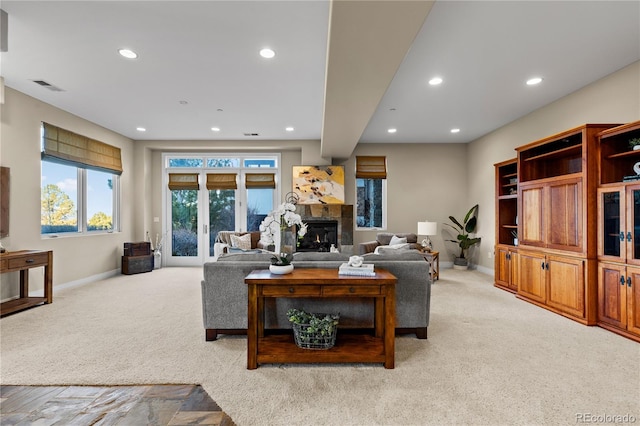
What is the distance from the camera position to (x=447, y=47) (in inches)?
122

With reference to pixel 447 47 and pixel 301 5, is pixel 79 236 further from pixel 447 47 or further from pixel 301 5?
pixel 447 47

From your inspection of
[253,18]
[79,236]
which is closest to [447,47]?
[253,18]

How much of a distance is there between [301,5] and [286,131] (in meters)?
3.90

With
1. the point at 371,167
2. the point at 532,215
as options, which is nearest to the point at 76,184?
the point at 371,167

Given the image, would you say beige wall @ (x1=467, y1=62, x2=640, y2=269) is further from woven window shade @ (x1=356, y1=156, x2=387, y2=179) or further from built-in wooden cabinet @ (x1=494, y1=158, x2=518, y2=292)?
woven window shade @ (x1=356, y1=156, x2=387, y2=179)

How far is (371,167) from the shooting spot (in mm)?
7410

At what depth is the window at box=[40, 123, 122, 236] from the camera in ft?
15.9

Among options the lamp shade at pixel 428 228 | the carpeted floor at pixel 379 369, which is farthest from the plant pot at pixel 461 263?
the carpeted floor at pixel 379 369

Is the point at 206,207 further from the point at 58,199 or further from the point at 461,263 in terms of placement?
the point at 461,263

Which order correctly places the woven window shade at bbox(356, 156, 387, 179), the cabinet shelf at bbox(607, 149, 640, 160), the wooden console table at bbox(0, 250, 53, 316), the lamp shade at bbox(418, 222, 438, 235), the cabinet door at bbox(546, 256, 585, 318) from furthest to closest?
1. the woven window shade at bbox(356, 156, 387, 179)
2. the lamp shade at bbox(418, 222, 438, 235)
3. the wooden console table at bbox(0, 250, 53, 316)
4. the cabinet door at bbox(546, 256, 585, 318)
5. the cabinet shelf at bbox(607, 149, 640, 160)

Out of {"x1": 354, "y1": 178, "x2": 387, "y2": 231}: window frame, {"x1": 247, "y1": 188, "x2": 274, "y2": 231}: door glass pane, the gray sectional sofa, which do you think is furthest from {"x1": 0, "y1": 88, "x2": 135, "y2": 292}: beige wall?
{"x1": 354, "y1": 178, "x2": 387, "y2": 231}: window frame

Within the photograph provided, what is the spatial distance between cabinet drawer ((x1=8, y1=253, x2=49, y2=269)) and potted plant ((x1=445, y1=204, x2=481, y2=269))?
739 centimetres

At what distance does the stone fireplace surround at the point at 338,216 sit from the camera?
6988 mm

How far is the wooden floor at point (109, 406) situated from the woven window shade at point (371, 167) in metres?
5.94
